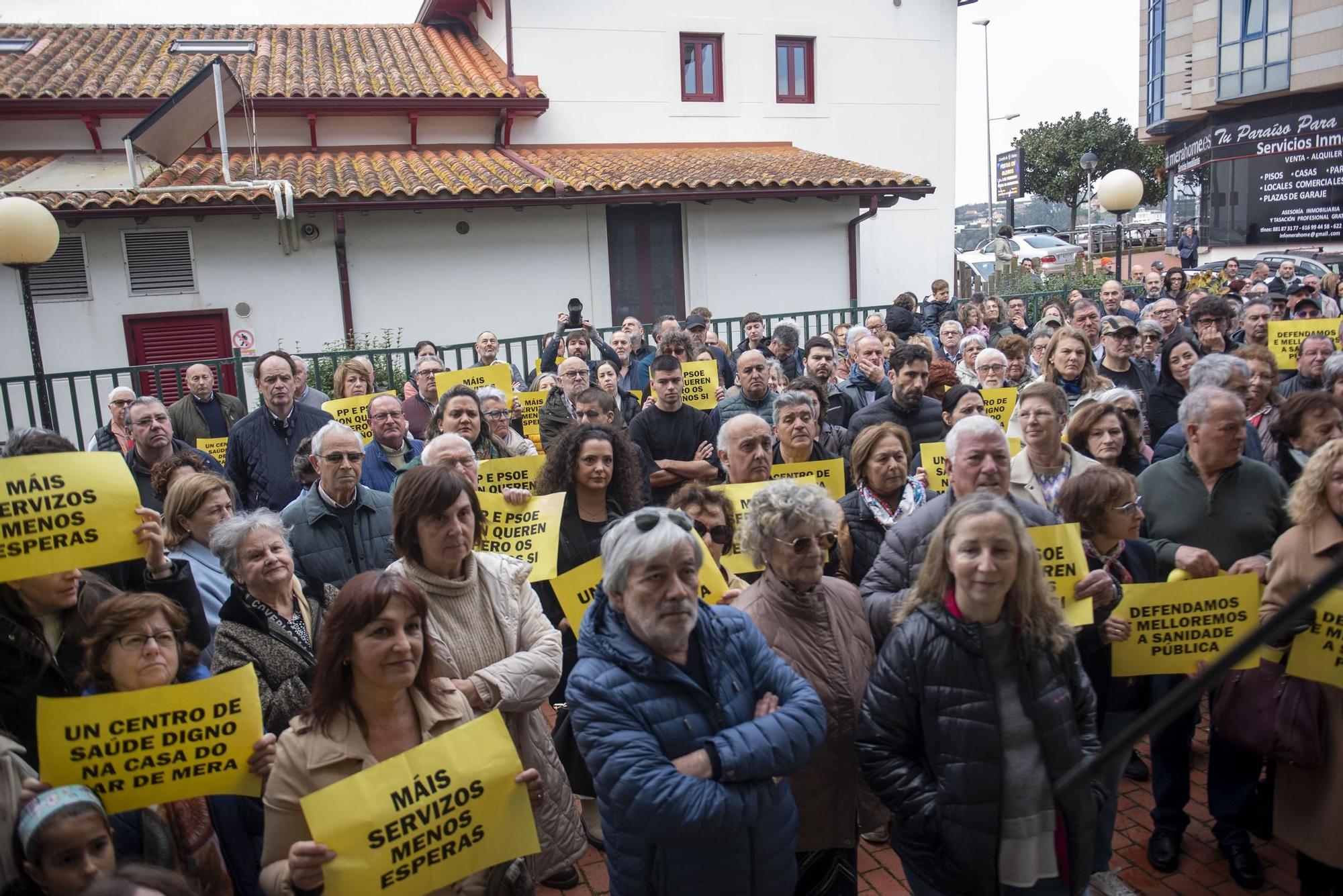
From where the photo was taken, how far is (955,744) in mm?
2842

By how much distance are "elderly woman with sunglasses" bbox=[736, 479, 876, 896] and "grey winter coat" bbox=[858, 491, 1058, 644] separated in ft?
0.72

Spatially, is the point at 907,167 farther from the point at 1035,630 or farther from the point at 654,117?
the point at 1035,630

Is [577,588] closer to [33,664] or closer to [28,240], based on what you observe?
[33,664]

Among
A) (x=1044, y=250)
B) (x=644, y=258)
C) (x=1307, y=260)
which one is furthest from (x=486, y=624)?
(x=1044, y=250)

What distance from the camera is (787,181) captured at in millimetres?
15875

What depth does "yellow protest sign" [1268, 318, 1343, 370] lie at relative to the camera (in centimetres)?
801

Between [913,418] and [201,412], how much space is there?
5.76 m

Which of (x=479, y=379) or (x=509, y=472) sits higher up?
(x=479, y=379)

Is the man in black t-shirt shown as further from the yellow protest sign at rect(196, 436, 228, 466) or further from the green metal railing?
the green metal railing

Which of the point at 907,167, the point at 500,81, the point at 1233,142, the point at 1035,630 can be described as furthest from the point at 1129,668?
the point at 1233,142

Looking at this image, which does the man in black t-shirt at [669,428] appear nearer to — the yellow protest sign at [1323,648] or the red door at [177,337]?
the yellow protest sign at [1323,648]

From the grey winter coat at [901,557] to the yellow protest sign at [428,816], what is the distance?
1.45 meters

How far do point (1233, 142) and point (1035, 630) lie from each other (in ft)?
122

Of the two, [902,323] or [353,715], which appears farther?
[902,323]
